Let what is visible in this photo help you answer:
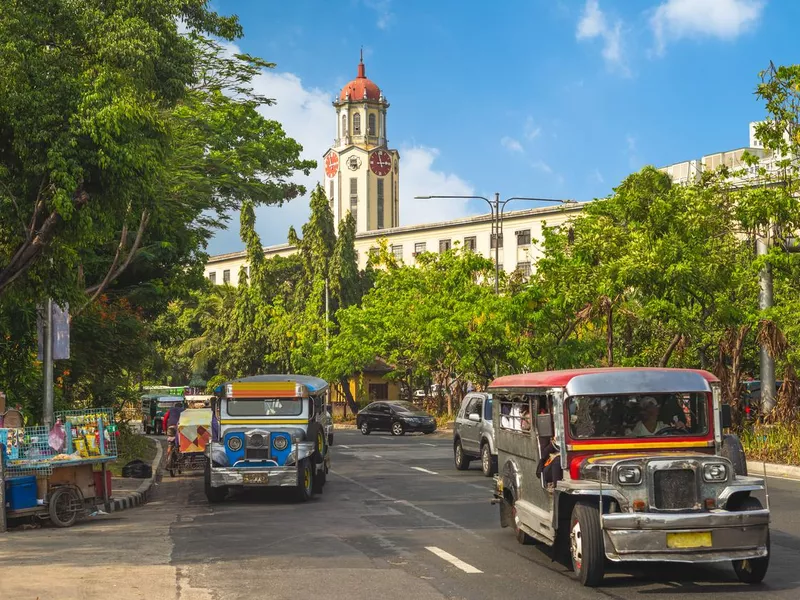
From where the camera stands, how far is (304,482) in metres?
19.9

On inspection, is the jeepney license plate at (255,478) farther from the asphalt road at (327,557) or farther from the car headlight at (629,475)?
the car headlight at (629,475)

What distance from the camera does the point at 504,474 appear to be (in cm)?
1371

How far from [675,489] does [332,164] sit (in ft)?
434

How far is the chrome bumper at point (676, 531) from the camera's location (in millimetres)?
9930

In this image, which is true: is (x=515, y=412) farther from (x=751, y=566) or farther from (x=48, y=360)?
(x=48, y=360)

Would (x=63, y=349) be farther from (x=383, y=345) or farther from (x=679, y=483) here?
(x=383, y=345)

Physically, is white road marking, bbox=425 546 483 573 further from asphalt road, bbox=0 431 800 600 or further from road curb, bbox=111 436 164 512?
road curb, bbox=111 436 164 512

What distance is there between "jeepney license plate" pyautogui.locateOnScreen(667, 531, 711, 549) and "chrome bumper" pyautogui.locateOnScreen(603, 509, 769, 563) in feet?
0.09

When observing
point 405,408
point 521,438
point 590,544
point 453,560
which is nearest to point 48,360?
point 453,560

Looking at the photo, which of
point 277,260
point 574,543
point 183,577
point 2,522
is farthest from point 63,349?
point 277,260

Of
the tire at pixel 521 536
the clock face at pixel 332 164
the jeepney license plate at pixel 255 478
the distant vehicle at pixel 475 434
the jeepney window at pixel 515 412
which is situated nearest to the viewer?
the jeepney window at pixel 515 412

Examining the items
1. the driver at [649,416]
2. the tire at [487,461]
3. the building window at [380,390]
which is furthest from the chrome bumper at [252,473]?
the building window at [380,390]

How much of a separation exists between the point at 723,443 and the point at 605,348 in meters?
27.0

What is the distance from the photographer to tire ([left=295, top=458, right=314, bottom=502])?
19.8 m
